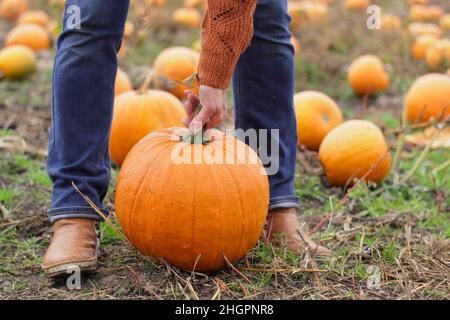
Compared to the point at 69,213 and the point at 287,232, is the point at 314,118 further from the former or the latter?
the point at 69,213

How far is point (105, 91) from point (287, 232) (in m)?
0.85

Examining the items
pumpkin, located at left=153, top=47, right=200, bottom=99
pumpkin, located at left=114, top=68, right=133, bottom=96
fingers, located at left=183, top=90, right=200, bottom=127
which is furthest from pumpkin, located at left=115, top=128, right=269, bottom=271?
pumpkin, located at left=153, top=47, right=200, bottom=99

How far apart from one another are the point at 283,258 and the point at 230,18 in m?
0.85

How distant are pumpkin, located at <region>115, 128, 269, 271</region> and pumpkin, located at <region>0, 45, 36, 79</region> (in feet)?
11.2

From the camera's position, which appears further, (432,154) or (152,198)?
(432,154)

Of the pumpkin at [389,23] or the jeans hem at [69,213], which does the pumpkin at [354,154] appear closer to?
the jeans hem at [69,213]

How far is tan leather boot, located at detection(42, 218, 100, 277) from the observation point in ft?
7.06

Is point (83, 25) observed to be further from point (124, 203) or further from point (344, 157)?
point (344, 157)

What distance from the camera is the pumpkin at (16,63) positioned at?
5.27 metres

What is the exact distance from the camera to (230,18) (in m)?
2.02

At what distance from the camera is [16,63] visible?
5312 mm

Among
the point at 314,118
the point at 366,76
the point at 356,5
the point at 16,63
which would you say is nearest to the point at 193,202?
the point at 314,118

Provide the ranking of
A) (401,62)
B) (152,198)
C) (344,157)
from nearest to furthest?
(152,198) → (344,157) → (401,62)
